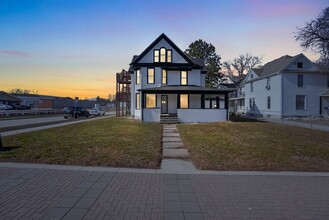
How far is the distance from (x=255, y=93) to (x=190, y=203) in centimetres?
4366

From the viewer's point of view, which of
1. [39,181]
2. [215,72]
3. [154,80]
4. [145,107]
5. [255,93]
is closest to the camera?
[39,181]

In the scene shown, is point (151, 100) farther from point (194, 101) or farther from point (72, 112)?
point (72, 112)

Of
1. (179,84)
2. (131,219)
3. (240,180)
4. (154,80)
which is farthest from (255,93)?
(131,219)

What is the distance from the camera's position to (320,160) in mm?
9172

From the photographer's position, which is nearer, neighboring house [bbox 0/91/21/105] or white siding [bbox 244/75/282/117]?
white siding [bbox 244/75/282/117]

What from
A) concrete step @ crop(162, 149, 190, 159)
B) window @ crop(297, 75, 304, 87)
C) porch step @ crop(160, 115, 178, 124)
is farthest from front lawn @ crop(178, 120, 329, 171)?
window @ crop(297, 75, 304, 87)

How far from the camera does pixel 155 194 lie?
18.4ft

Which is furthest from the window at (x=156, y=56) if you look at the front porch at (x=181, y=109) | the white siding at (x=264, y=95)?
the white siding at (x=264, y=95)

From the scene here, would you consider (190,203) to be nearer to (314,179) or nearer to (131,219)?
(131,219)

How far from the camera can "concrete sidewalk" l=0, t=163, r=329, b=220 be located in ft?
15.1

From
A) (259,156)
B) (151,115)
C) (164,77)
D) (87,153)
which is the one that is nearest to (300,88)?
(164,77)

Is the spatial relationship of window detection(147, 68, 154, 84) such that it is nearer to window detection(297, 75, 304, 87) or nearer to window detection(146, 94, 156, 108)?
window detection(146, 94, 156, 108)

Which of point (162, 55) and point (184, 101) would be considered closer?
point (184, 101)

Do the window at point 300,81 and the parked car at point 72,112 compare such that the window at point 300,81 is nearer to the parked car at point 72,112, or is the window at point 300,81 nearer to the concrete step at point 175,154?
the concrete step at point 175,154
